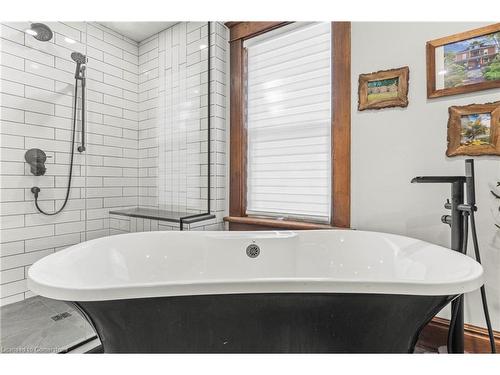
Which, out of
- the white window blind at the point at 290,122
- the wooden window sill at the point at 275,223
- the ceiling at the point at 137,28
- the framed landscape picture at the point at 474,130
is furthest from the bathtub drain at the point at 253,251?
the ceiling at the point at 137,28

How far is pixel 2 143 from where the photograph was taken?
1.14m

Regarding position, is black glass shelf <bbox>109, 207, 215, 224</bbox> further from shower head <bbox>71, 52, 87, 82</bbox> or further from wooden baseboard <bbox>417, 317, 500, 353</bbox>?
wooden baseboard <bbox>417, 317, 500, 353</bbox>

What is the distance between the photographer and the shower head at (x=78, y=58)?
53.5 inches

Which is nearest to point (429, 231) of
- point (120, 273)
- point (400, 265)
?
point (400, 265)

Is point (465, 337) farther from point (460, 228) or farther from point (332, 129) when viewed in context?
point (332, 129)

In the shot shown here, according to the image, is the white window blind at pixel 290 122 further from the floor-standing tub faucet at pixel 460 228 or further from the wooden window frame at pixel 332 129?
the floor-standing tub faucet at pixel 460 228

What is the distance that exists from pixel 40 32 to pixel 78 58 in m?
0.17

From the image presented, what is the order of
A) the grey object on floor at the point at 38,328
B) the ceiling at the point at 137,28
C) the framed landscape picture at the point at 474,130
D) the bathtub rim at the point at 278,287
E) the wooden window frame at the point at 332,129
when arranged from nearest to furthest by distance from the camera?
the bathtub rim at the point at 278,287 < the grey object on floor at the point at 38,328 < the framed landscape picture at the point at 474,130 < the ceiling at the point at 137,28 < the wooden window frame at the point at 332,129

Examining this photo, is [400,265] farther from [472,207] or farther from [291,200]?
[291,200]

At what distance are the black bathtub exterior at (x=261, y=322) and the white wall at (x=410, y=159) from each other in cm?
71

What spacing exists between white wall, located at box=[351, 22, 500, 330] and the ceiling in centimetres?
122

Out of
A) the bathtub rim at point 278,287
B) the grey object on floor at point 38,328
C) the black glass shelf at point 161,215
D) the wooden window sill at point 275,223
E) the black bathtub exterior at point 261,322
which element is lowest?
the grey object on floor at point 38,328

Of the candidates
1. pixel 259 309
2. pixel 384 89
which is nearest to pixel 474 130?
pixel 384 89

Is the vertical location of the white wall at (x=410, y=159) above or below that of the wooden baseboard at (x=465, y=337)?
above
